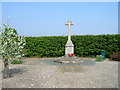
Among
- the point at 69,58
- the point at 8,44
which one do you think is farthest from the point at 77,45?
the point at 8,44

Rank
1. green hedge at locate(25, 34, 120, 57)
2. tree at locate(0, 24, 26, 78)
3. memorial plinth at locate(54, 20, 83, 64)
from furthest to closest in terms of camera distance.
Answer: green hedge at locate(25, 34, 120, 57) → memorial plinth at locate(54, 20, 83, 64) → tree at locate(0, 24, 26, 78)

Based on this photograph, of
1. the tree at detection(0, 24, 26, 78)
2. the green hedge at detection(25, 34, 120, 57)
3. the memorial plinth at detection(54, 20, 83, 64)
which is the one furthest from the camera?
the green hedge at detection(25, 34, 120, 57)

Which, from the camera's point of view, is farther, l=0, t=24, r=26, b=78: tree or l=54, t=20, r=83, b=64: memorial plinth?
l=54, t=20, r=83, b=64: memorial plinth

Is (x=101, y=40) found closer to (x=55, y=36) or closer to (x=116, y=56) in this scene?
(x=116, y=56)

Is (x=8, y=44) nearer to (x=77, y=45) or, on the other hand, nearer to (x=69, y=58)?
(x=69, y=58)

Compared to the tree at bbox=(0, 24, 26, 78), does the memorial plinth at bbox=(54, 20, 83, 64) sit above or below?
below

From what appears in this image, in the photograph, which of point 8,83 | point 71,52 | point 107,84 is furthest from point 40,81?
point 71,52

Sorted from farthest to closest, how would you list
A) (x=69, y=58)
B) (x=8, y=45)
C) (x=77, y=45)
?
(x=77, y=45) → (x=69, y=58) → (x=8, y=45)

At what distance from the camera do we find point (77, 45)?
12.9 meters

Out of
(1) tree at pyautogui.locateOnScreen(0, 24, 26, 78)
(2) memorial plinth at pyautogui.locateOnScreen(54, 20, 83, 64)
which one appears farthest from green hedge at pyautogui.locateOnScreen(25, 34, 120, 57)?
(1) tree at pyautogui.locateOnScreen(0, 24, 26, 78)

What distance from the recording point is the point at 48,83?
15.7ft

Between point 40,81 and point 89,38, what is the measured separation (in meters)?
8.82

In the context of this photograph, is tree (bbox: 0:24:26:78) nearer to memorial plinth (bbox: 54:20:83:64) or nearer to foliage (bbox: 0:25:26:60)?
foliage (bbox: 0:25:26:60)

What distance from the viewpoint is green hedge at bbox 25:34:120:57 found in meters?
12.2
